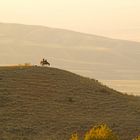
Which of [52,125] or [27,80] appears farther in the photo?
[27,80]

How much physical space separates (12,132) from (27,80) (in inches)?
654

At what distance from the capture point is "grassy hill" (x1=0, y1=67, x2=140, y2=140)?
45.0 metres

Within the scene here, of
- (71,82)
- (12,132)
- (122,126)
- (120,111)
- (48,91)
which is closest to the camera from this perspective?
(12,132)

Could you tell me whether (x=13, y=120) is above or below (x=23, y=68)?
Result: below

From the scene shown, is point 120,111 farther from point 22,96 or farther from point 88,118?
point 22,96

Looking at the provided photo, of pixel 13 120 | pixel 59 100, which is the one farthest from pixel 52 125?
pixel 59 100

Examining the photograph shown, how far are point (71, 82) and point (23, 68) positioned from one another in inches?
250

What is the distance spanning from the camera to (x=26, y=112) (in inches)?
1921

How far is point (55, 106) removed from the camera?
5159cm

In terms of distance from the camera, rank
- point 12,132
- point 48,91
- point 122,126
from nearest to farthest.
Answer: point 12,132 < point 122,126 < point 48,91

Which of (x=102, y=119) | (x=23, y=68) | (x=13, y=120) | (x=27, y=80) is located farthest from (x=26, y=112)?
(x=23, y=68)

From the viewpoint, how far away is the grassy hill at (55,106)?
45000 mm

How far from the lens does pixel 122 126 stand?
156 ft

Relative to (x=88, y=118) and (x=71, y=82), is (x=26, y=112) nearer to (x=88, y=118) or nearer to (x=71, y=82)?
(x=88, y=118)
